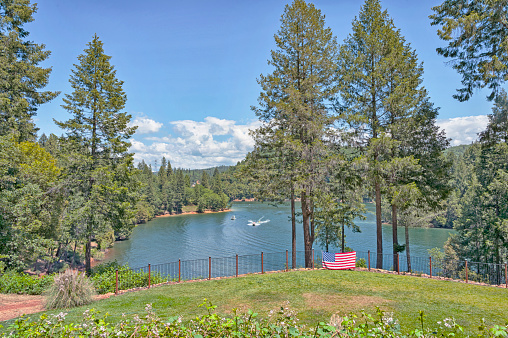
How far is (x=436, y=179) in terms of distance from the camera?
1386 centimetres

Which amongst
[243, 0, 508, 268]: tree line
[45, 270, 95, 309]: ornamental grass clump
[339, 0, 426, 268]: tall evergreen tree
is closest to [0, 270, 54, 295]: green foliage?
[45, 270, 95, 309]: ornamental grass clump

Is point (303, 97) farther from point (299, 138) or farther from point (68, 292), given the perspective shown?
point (68, 292)

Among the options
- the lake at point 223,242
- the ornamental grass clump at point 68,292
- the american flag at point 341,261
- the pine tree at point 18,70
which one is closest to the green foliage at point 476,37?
the american flag at point 341,261

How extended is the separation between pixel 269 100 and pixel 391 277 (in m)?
9.17

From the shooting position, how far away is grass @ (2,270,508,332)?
6.47 m

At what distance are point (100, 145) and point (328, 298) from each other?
14.4 metres

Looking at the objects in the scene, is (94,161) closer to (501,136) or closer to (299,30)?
(299,30)

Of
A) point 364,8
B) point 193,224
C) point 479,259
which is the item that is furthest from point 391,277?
point 193,224

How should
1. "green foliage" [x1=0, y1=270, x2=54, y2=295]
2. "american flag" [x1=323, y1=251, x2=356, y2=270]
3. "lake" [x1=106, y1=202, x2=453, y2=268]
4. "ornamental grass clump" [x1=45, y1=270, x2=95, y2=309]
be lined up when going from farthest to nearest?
1. "lake" [x1=106, y1=202, x2=453, y2=268]
2. "american flag" [x1=323, y1=251, x2=356, y2=270]
3. "green foliage" [x1=0, y1=270, x2=54, y2=295]
4. "ornamental grass clump" [x1=45, y1=270, x2=95, y2=309]

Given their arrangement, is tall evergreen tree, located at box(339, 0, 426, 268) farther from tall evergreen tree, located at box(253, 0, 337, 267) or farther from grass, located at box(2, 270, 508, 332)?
grass, located at box(2, 270, 508, 332)

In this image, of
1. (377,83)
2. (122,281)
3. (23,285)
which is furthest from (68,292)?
(377,83)

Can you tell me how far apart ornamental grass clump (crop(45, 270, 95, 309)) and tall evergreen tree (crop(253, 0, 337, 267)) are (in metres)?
8.69

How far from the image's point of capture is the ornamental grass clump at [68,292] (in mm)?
8180

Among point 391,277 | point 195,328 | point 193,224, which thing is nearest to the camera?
point 195,328
